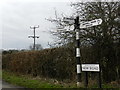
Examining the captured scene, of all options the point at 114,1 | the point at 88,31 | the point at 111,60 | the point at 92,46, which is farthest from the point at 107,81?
the point at 114,1

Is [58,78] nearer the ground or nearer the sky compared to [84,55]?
nearer the ground

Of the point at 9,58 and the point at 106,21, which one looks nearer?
the point at 106,21

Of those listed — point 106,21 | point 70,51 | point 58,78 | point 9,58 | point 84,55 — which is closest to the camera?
Result: point 106,21

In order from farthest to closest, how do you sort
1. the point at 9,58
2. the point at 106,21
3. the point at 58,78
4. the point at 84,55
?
the point at 9,58, the point at 58,78, the point at 84,55, the point at 106,21

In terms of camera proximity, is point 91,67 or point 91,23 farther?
point 91,23

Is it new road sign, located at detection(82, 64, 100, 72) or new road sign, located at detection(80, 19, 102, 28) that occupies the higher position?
new road sign, located at detection(80, 19, 102, 28)

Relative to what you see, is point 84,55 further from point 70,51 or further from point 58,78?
point 58,78

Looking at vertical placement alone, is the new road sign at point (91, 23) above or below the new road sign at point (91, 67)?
above

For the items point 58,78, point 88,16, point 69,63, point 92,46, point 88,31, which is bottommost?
point 58,78

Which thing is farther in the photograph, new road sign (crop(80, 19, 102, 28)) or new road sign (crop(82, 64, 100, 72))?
new road sign (crop(80, 19, 102, 28))

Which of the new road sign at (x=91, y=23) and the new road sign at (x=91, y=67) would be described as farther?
the new road sign at (x=91, y=23)

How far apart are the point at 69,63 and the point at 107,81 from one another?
2.32 m

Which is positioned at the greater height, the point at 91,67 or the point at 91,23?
the point at 91,23

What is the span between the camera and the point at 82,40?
11.3 metres
